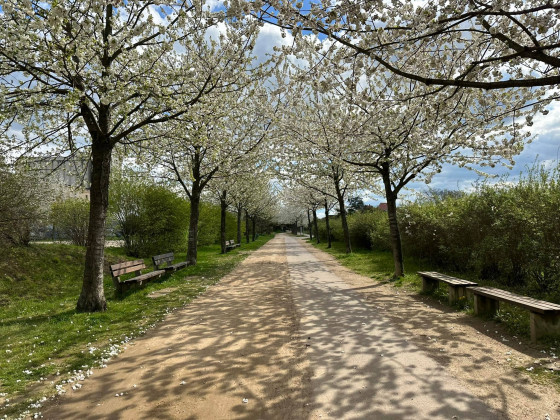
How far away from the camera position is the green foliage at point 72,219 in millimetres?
16312

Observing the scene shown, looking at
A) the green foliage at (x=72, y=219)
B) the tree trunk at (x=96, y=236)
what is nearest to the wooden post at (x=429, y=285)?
the tree trunk at (x=96, y=236)

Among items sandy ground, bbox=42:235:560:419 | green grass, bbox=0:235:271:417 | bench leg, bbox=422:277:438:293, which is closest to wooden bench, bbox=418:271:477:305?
bench leg, bbox=422:277:438:293

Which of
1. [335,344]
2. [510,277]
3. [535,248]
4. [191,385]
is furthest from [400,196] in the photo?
[191,385]

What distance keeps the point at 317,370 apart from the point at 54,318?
515 cm

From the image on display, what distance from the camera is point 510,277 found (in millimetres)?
7875

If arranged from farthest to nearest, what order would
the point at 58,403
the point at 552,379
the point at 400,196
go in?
the point at 400,196 < the point at 552,379 < the point at 58,403

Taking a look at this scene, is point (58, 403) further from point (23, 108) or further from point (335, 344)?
point (23, 108)

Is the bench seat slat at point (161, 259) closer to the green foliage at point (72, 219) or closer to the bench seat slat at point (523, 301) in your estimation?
the green foliage at point (72, 219)

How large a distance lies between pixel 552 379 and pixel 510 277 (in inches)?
200

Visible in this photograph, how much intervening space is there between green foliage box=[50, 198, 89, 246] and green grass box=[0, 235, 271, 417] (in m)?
4.53

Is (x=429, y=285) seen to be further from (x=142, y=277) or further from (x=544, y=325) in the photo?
(x=142, y=277)

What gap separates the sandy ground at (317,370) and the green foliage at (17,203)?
5849mm

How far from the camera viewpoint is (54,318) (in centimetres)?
612

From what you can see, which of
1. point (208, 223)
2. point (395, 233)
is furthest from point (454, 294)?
point (208, 223)
